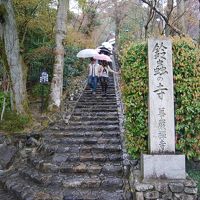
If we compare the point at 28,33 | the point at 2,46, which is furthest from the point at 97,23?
the point at 2,46

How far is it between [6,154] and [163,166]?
5545 millimetres

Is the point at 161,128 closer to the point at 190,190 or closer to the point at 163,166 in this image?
the point at 163,166

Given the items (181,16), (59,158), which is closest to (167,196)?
(59,158)

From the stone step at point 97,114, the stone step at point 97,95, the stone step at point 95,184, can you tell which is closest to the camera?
the stone step at point 95,184

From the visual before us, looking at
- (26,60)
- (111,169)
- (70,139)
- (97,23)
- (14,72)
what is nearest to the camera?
(111,169)

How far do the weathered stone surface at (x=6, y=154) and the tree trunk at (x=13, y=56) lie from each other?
4.99ft

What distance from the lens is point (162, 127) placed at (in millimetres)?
6320

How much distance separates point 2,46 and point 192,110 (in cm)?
778

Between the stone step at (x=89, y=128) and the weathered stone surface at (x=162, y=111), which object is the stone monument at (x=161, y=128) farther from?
the stone step at (x=89, y=128)

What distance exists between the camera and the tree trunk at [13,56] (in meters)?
11.0

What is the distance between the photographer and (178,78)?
6.39 m

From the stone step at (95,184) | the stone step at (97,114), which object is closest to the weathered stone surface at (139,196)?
the stone step at (95,184)

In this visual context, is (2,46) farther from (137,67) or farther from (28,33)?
(137,67)

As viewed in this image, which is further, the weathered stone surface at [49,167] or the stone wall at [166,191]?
the weathered stone surface at [49,167]
